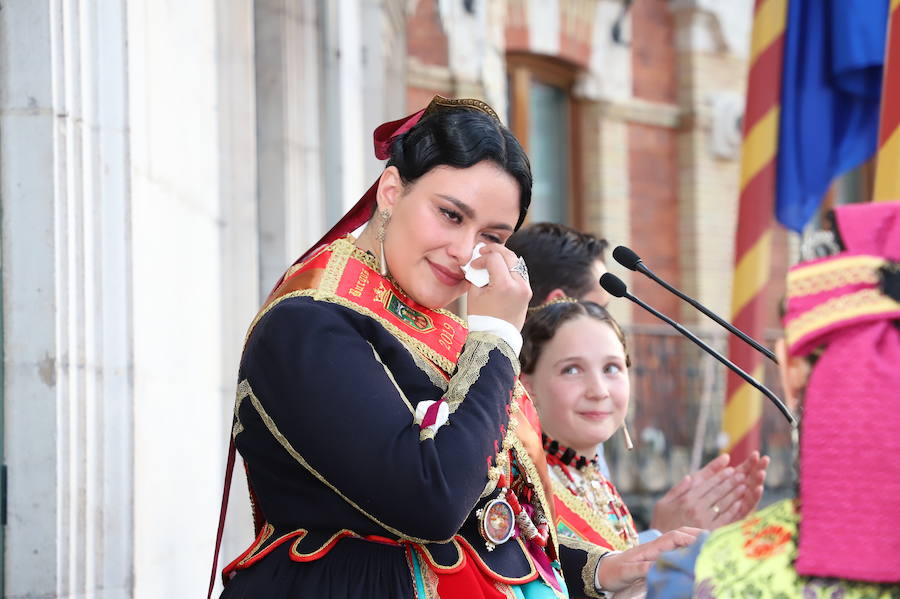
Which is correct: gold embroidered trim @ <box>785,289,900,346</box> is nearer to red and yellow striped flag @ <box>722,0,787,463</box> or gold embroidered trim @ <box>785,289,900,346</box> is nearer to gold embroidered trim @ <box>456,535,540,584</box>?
gold embroidered trim @ <box>456,535,540,584</box>

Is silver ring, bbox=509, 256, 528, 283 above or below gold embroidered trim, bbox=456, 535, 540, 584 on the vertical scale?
above

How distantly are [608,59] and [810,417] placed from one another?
954 cm

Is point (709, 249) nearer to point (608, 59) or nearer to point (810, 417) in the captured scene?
point (608, 59)

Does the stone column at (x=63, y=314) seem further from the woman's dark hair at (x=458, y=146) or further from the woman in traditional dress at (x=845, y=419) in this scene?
the woman in traditional dress at (x=845, y=419)

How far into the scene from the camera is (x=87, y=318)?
2.37 m

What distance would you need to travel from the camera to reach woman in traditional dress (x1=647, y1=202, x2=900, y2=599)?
4.29 feet

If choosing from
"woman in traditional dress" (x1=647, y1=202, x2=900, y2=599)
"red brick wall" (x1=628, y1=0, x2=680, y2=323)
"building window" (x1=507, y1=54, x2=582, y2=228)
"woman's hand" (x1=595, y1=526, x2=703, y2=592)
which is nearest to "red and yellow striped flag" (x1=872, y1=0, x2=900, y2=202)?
"woman's hand" (x1=595, y1=526, x2=703, y2=592)

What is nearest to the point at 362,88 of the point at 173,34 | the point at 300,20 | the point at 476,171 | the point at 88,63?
the point at 300,20

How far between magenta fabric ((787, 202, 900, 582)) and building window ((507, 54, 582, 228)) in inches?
352

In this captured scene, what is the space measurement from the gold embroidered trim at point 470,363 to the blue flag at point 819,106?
3614mm

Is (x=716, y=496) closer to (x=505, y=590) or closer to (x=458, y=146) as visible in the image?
(x=505, y=590)

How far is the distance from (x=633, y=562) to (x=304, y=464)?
0.73 meters

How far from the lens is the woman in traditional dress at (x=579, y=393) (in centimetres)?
277

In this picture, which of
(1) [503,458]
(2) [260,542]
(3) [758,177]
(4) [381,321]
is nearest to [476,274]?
(4) [381,321]
